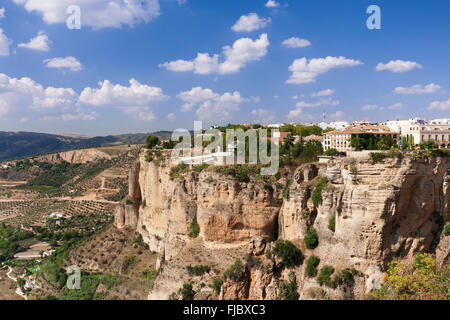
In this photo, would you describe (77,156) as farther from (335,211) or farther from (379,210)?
(379,210)

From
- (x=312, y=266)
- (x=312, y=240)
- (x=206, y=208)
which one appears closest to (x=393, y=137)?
(x=312, y=240)

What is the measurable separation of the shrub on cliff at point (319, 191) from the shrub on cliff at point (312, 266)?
3481mm

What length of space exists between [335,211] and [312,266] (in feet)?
12.4

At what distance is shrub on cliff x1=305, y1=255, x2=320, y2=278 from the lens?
857 inches

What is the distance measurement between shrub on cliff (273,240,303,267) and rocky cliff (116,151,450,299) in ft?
2.26

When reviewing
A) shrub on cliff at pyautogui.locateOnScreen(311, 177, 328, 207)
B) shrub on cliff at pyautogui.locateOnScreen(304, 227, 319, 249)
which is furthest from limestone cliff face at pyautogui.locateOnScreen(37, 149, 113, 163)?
shrub on cliff at pyautogui.locateOnScreen(304, 227, 319, 249)

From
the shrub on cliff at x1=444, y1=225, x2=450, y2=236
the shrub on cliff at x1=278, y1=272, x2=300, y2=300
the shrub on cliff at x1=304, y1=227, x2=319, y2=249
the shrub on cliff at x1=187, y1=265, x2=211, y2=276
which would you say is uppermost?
the shrub on cliff at x1=444, y1=225, x2=450, y2=236

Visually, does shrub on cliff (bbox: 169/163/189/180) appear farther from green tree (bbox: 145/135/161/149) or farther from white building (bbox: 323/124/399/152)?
white building (bbox: 323/124/399/152)

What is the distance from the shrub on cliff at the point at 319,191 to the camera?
22.7 metres

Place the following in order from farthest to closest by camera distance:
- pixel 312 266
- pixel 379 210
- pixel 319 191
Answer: pixel 319 191 → pixel 312 266 → pixel 379 210

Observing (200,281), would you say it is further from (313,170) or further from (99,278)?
(99,278)

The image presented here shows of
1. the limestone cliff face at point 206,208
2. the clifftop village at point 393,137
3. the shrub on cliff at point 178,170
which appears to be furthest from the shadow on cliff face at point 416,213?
the shrub on cliff at point 178,170

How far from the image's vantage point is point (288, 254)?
22.5 meters
